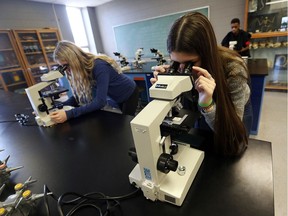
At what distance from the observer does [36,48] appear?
429 centimetres

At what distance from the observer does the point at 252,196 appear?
0.53 m

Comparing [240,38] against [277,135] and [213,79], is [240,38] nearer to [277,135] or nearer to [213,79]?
[277,135]

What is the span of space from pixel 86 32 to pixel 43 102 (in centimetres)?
517

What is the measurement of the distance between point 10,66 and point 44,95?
365cm

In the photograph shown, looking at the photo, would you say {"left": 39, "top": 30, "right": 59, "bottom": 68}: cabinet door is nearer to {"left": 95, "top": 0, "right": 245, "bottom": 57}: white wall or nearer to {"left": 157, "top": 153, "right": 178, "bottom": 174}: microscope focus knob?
{"left": 95, "top": 0, "right": 245, "bottom": 57}: white wall

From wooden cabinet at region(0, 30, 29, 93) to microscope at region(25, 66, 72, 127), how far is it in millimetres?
3432

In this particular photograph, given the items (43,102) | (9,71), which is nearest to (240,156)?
(43,102)

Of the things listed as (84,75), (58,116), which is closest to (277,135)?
(84,75)

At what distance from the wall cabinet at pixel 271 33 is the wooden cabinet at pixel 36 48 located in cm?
430

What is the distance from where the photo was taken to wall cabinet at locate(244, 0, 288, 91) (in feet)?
10.2

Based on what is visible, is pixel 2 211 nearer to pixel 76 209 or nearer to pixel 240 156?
pixel 76 209

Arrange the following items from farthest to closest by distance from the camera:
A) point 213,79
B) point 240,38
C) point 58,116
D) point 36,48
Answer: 1. point 36,48
2. point 240,38
3. point 58,116
4. point 213,79

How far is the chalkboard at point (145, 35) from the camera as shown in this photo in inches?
172

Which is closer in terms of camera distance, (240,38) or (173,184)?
(173,184)
